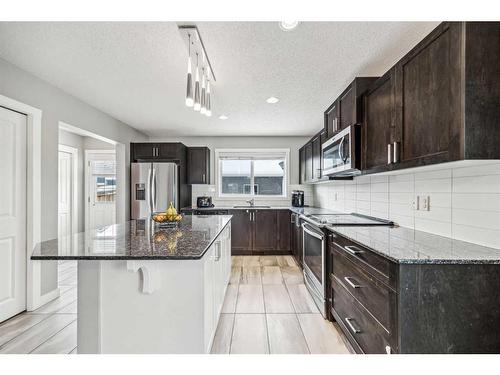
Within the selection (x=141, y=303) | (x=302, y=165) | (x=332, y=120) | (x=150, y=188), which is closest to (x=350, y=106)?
(x=332, y=120)

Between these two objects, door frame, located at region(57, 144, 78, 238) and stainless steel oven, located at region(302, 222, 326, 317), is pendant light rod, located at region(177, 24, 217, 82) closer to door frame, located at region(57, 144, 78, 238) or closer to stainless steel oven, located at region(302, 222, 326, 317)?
stainless steel oven, located at region(302, 222, 326, 317)

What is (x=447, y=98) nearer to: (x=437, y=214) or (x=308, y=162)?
(x=437, y=214)

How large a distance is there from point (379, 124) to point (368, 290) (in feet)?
3.95

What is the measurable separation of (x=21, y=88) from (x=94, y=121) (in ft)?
3.78

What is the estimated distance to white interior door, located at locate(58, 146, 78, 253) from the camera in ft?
17.0

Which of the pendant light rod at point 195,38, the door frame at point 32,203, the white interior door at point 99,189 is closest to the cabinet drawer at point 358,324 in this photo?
the pendant light rod at point 195,38

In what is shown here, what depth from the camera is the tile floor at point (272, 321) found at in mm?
2020

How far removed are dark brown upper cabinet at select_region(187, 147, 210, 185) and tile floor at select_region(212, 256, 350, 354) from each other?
2.18 meters

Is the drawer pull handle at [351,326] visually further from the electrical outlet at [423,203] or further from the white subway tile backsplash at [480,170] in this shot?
the white subway tile backsplash at [480,170]

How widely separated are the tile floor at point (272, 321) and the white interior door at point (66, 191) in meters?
3.68

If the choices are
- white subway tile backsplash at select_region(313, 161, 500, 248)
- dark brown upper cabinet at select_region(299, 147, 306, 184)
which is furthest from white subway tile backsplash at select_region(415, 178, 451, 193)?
dark brown upper cabinet at select_region(299, 147, 306, 184)

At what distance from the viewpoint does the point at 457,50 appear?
1.23m

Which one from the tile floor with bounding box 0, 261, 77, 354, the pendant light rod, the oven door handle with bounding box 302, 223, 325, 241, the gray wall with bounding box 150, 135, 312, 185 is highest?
the pendant light rod
